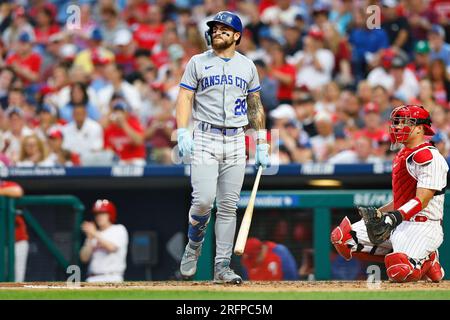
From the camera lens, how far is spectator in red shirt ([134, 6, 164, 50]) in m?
14.8

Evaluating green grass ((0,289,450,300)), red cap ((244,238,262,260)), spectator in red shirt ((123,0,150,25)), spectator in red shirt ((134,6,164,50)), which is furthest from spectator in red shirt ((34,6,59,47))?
green grass ((0,289,450,300))

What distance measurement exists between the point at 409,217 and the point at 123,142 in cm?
514

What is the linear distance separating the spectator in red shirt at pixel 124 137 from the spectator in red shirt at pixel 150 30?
8.20ft

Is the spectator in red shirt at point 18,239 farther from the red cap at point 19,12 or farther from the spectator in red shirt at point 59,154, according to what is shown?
the red cap at point 19,12

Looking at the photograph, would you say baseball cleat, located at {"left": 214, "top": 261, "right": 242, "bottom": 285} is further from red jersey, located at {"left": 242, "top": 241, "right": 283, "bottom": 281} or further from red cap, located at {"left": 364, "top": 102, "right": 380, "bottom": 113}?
red cap, located at {"left": 364, "top": 102, "right": 380, "bottom": 113}

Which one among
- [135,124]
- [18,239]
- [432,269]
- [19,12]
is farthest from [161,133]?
[432,269]

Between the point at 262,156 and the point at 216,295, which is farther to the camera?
the point at 262,156

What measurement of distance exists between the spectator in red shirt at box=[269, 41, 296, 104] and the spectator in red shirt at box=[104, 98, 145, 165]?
5.97 feet

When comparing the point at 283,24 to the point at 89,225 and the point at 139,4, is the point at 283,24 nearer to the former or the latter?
the point at 139,4

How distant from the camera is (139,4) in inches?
612

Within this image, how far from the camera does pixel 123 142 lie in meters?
12.2

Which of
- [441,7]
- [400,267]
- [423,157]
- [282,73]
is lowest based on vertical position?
[400,267]

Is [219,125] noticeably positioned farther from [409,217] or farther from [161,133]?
[161,133]
